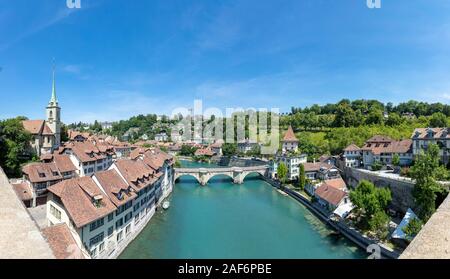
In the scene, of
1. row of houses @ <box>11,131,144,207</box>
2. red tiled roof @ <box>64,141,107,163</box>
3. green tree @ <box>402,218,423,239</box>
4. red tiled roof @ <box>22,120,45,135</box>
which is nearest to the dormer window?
row of houses @ <box>11,131,144,207</box>


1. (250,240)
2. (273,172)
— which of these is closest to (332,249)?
(250,240)

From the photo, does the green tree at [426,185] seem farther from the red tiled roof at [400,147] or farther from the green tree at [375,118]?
the green tree at [375,118]

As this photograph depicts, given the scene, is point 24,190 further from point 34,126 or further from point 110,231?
point 34,126

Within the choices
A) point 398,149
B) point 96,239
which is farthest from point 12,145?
point 398,149

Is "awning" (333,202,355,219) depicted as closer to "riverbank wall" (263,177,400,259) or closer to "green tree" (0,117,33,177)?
"riverbank wall" (263,177,400,259)
